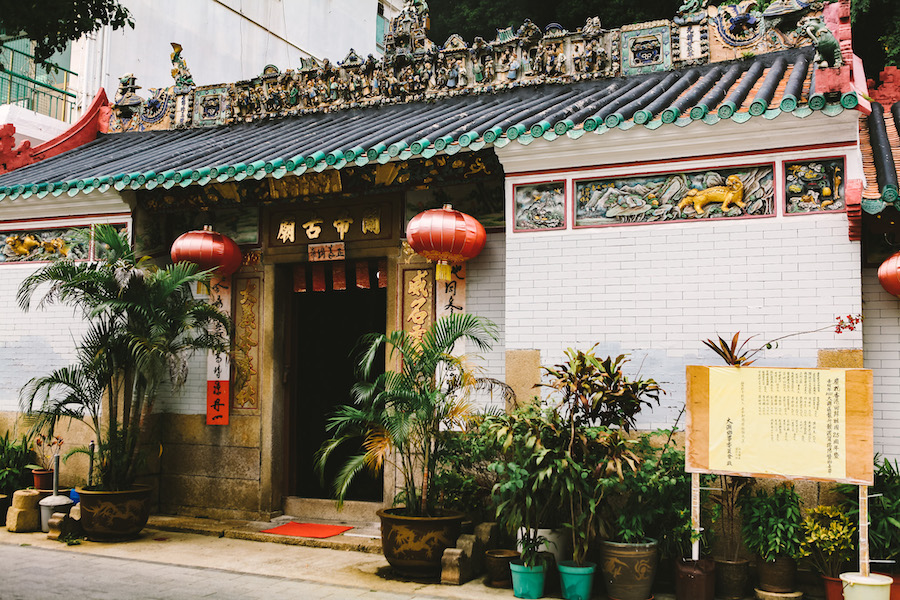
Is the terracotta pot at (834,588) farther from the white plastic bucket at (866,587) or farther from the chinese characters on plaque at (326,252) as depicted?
the chinese characters on plaque at (326,252)

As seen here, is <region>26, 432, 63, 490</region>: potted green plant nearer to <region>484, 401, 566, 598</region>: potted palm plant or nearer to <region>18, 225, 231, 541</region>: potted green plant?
<region>18, 225, 231, 541</region>: potted green plant

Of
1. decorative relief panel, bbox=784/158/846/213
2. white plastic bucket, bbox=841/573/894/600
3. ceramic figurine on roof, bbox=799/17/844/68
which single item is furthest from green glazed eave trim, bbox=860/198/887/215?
white plastic bucket, bbox=841/573/894/600

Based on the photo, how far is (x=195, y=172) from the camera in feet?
26.3

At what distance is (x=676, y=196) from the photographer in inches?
263

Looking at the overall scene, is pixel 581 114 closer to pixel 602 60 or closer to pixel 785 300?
pixel 602 60

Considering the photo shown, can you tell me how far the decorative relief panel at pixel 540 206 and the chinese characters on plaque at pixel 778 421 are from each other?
206 centimetres

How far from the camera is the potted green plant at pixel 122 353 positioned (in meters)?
7.73

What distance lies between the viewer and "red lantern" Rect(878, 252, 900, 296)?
5.92 m

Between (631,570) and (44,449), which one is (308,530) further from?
(631,570)

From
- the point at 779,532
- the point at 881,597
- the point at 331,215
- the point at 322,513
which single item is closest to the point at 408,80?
the point at 331,215

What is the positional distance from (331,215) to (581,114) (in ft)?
9.99

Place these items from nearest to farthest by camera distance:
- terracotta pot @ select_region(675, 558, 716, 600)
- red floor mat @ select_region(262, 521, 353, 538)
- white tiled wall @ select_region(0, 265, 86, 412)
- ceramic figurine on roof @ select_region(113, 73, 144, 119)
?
1. terracotta pot @ select_region(675, 558, 716, 600)
2. red floor mat @ select_region(262, 521, 353, 538)
3. white tiled wall @ select_region(0, 265, 86, 412)
4. ceramic figurine on roof @ select_region(113, 73, 144, 119)

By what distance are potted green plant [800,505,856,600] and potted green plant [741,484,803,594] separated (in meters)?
0.07

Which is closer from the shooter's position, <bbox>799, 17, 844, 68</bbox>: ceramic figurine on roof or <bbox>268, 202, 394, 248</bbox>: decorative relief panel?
<bbox>799, 17, 844, 68</bbox>: ceramic figurine on roof
